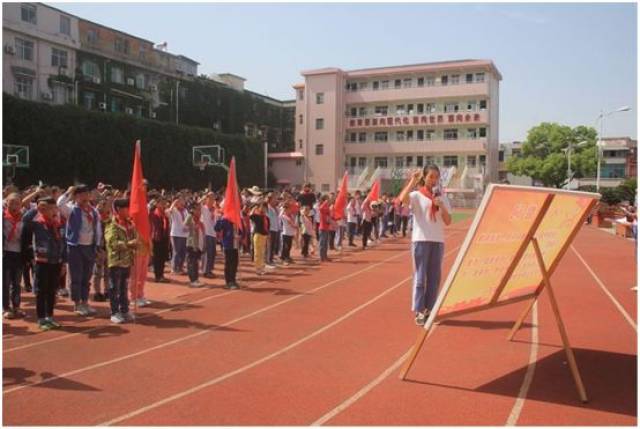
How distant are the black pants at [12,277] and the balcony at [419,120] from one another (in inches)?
1971

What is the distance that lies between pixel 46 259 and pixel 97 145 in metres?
33.1

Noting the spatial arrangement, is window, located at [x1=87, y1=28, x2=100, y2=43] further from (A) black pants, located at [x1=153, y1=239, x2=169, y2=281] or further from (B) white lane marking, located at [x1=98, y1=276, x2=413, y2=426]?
(B) white lane marking, located at [x1=98, y1=276, x2=413, y2=426]

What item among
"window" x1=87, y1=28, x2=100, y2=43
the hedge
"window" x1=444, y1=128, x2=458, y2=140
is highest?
"window" x1=87, y1=28, x2=100, y2=43

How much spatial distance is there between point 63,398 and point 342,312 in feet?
14.1

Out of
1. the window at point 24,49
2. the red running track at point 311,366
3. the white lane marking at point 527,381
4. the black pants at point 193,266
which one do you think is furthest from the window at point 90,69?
the white lane marking at point 527,381

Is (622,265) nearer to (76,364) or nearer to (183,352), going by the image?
(183,352)

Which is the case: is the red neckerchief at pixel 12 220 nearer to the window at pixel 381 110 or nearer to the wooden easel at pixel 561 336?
the wooden easel at pixel 561 336

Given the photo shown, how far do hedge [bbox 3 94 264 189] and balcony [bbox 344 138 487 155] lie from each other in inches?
618

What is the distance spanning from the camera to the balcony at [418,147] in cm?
5397

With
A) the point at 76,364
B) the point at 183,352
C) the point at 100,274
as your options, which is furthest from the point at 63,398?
the point at 100,274

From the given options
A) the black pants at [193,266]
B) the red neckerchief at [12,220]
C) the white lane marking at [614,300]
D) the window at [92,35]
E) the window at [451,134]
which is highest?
the window at [92,35]

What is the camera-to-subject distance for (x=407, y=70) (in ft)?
185

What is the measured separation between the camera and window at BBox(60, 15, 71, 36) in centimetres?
4218

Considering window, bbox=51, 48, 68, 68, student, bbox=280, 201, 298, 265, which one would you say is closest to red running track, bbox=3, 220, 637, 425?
student, bbox=280, 201, 298, 265
